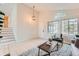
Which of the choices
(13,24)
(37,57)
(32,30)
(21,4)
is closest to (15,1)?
(21,4)

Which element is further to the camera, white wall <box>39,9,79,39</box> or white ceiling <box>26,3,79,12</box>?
white wall <box>39,9,79,39</box>

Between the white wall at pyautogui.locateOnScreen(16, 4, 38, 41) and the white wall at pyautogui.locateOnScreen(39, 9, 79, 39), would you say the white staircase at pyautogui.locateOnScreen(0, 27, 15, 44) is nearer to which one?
the white wall at pyautogui.locateOnScreen(16, 4, 38, 41)

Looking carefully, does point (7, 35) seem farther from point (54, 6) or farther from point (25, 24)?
point (54, 6)

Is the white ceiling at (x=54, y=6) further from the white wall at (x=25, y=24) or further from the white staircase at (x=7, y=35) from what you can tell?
the white staircase at (x=7, y=35)

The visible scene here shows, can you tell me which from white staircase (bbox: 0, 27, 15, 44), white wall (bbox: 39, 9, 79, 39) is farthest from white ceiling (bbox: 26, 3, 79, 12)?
white staircase (bbox: 0, 27, 15, 44)

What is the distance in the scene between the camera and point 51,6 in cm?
140

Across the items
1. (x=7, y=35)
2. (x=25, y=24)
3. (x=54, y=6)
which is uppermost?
(x=54, y=6)

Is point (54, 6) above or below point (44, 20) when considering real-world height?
above

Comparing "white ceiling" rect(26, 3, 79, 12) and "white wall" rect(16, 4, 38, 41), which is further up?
"white ceiling" rect(26, 3, 79, 12)

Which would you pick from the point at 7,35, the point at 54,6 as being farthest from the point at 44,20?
the point at 7,35

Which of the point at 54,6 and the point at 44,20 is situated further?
the point at 44,20

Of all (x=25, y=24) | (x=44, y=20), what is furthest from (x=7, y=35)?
(x=44, y=20)

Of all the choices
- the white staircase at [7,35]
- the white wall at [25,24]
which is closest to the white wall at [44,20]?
the white wall at [25,24]

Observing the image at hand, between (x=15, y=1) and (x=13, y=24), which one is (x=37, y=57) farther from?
(x=15, y=1)
